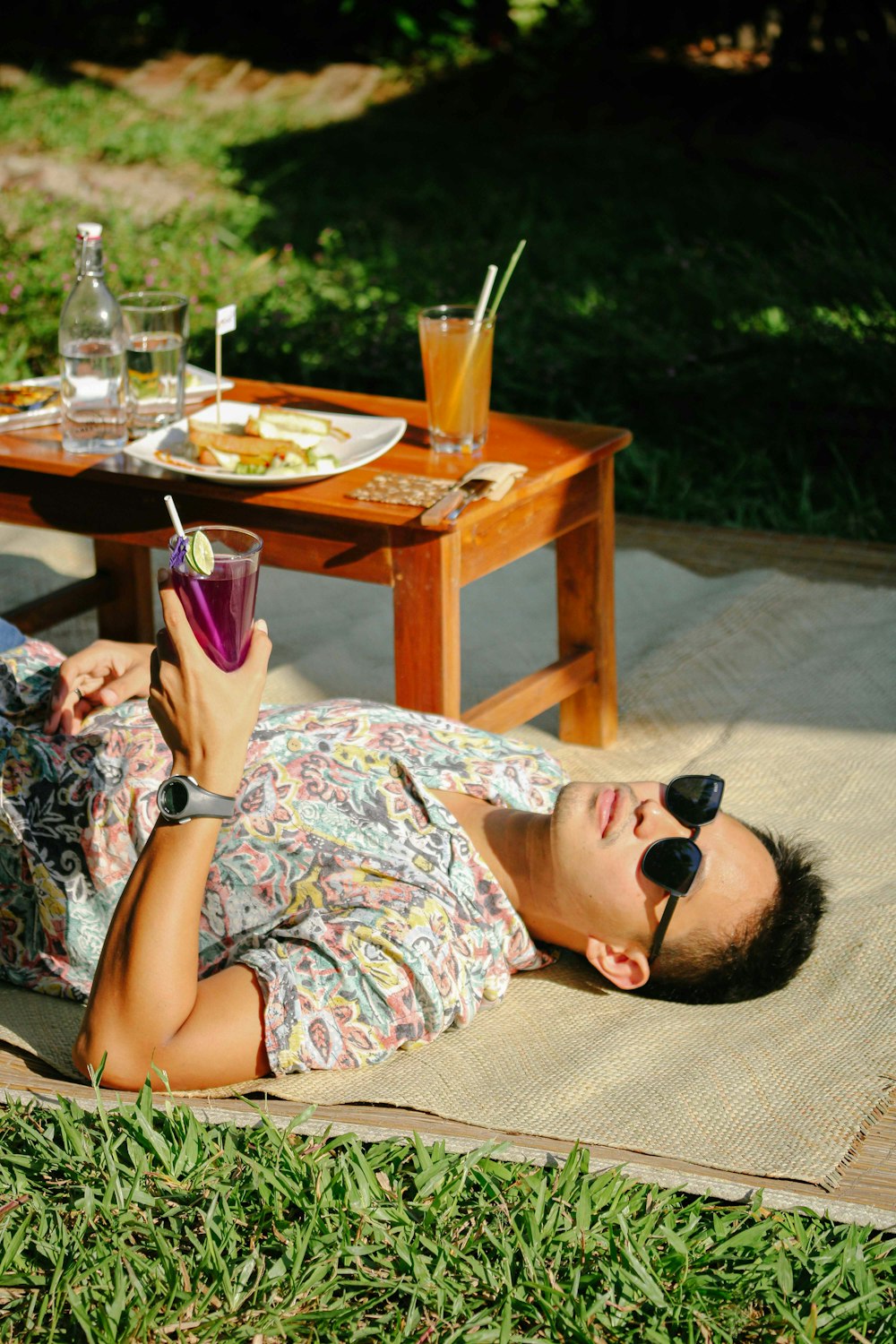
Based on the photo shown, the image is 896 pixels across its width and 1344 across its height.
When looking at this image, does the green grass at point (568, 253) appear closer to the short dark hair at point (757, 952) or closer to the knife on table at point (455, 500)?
the knife on table at point (455, 500)

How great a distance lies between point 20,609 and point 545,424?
4.66ft

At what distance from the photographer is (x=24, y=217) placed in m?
6.89

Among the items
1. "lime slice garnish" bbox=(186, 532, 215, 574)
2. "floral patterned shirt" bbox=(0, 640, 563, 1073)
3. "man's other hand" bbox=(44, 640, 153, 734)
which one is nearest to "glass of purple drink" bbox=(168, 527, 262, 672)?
"lime slice garnish" bbox=(186, 532, 215, 574)

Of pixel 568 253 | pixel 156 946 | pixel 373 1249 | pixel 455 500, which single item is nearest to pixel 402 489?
pixel 455 500

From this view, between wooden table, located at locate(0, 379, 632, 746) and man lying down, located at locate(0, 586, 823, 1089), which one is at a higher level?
wooden table, located at locate(0, 379, 632, 746)

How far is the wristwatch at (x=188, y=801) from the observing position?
1732 mm

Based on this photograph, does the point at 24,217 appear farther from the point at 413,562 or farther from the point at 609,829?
the point at 609,829

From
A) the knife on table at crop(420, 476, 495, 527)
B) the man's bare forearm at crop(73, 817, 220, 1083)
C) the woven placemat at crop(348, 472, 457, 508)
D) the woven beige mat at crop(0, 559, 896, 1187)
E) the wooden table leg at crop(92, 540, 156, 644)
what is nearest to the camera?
the man's bare forearm at crop(73, 817, 220, 1083)

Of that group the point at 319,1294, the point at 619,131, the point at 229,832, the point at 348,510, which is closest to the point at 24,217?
the point at 619,131

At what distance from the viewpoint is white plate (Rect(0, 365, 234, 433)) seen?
3094 millimetres

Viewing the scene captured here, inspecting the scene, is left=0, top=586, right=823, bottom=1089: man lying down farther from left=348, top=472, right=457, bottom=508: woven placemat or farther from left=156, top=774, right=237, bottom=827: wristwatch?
left=348, top=472, right=457, bottom=508: woven placemat

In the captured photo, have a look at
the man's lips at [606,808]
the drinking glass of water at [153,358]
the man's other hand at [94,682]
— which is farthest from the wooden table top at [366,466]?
the man's lips at [606,808]

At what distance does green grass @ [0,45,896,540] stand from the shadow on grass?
1 centimetres

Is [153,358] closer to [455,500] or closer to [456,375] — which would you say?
[456,375]
